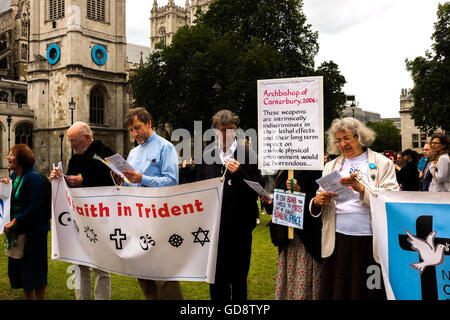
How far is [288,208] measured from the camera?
14.3ft

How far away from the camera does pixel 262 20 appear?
33.2m

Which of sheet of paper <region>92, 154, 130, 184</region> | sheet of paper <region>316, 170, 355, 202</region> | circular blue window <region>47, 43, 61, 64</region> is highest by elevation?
circular blue window <region>47, 43, 61, 64</region>

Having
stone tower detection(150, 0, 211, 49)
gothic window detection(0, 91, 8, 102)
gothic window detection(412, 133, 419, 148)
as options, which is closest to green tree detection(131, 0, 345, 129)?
gothic window detection(0, 91, 8, 102)

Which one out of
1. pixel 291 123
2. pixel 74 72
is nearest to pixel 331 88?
pixel 74 72

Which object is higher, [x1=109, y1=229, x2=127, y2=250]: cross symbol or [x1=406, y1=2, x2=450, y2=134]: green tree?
[x1=406, y1=2, x2=450, y2=134]: green tree

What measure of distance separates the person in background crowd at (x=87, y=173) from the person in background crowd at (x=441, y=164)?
5.41 meters

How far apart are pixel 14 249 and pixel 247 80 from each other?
2576 cm

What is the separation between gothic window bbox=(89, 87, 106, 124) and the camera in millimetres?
46719

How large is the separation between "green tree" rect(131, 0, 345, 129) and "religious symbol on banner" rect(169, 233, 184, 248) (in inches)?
965

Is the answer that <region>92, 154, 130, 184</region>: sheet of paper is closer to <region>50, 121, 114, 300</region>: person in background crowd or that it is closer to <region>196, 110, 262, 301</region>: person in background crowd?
<region>50, 121, 114, 300</region>: person in background crowd

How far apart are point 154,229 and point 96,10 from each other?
47.1 metres
